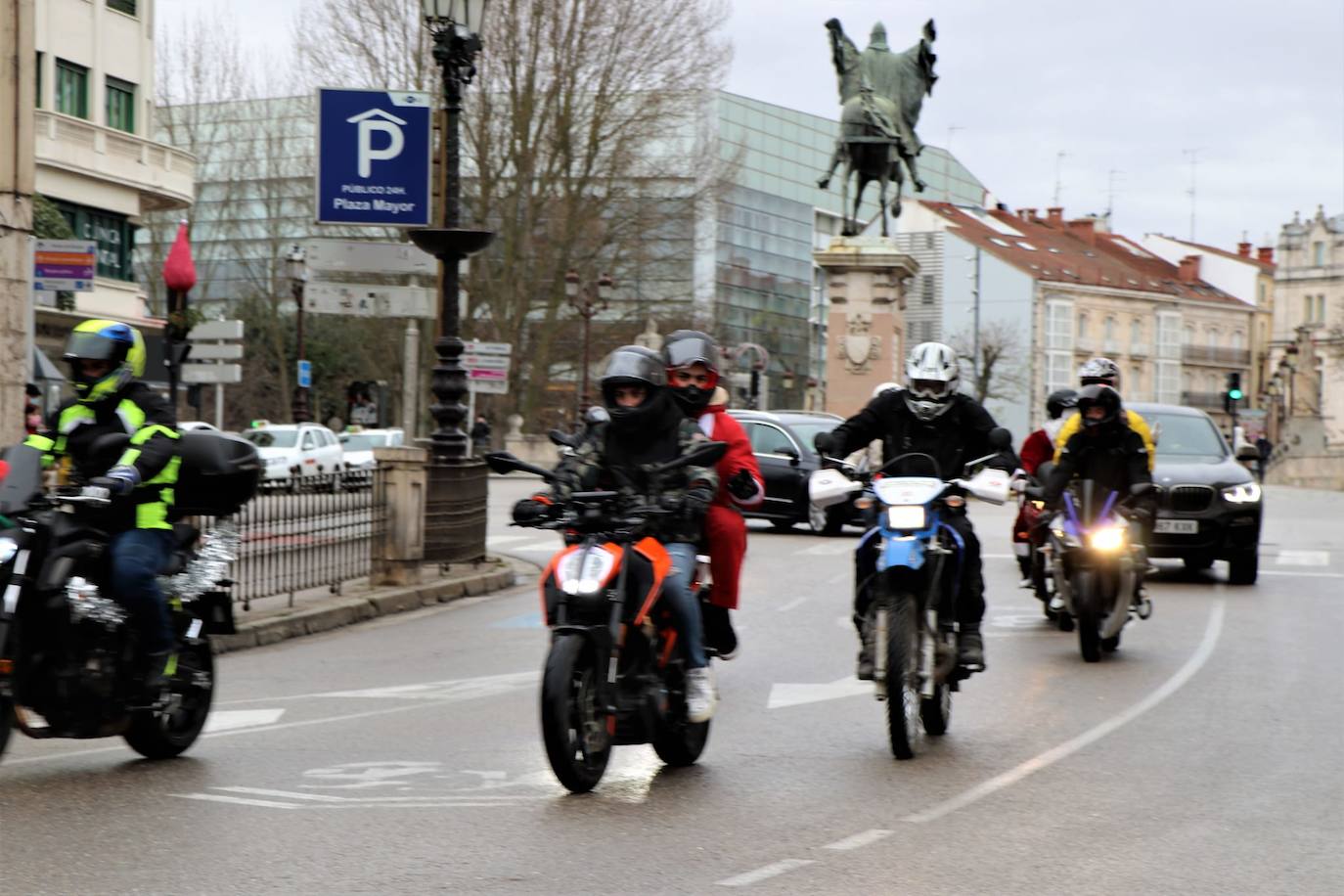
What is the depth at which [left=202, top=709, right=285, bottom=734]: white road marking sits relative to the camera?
31.5ft

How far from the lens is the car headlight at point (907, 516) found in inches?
336

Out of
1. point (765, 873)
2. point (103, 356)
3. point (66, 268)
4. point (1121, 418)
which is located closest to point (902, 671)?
point (765, 873)

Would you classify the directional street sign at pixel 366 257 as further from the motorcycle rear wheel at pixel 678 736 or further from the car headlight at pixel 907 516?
the motorcycle rear wheel at pixel 678 736

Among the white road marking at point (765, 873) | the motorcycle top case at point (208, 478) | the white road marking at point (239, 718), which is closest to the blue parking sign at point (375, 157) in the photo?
the white road marking at point (239, 718)

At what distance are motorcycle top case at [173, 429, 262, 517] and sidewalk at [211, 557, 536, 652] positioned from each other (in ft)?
12.0

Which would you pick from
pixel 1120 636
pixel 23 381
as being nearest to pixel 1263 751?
pixel 1120 636

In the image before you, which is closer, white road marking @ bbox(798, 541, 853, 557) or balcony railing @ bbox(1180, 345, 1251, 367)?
white road marking @ bbox(798, 541, 853, 557)

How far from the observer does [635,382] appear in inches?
317

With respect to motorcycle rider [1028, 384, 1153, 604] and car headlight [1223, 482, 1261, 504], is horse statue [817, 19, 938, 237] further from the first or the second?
motorcycle rider [1028, 384, 1153, 604]

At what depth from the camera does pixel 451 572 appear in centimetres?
1827

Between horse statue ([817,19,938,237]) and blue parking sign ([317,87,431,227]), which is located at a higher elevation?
horse statue ([817,19,938,237])

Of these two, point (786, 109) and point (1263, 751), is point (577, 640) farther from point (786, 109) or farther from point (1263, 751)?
point (786, 109)

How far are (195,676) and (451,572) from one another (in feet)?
32.1

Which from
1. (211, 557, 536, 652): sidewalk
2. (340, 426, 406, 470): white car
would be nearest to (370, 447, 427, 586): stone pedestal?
(211, 557, 536, 652): sidewalk
